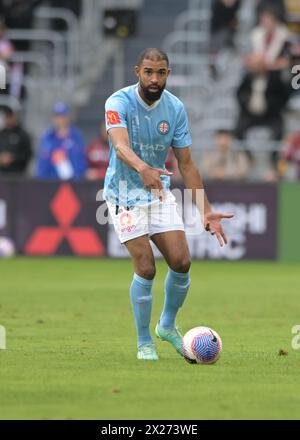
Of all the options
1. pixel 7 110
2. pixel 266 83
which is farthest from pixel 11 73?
pixel 266 83

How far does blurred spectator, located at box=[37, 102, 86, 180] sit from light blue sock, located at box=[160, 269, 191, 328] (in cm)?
1260

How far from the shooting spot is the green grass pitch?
8.09 metres

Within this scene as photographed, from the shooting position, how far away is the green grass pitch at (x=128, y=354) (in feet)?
26.5

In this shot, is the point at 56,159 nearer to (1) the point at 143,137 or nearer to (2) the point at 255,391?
(1) the point at 143,137

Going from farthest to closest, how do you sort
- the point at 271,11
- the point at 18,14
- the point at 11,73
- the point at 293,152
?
the point at 18,14 → the point at 11,73 → the point at 271,11 → the point at 293,152

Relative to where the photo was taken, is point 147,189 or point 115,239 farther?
point 115,239

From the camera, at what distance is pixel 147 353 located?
1046 cm

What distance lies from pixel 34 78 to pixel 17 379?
767 inches

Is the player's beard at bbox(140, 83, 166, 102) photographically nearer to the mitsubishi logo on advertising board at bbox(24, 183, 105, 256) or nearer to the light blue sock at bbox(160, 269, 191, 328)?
the light blue sock at bbox(160, 269, 191, 328)

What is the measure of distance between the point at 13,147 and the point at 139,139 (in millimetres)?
13902

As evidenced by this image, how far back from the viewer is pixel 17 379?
9227mm

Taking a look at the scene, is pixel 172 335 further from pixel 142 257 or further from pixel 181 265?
pixel 142 257

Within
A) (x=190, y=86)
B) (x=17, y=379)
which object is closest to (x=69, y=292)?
(x=17, y=379)

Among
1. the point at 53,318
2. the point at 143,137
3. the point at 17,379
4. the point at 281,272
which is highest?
the point at 143,137
